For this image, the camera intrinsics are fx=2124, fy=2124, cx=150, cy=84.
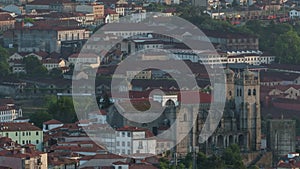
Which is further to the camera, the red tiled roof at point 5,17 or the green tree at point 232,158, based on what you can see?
the red tiled roof at point 5,17

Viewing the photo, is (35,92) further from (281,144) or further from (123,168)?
(123,168)

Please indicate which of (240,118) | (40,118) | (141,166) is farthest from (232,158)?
(40,118)

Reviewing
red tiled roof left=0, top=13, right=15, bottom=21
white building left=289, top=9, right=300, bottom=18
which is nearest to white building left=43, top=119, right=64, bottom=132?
red tiled roof left=0, top=13, right=15, bottom=21

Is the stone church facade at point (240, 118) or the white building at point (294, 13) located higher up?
the stone church facade at point (240, 118)

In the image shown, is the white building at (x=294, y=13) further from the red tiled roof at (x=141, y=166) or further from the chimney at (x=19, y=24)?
the red tiled roof at (x=141, y=166)

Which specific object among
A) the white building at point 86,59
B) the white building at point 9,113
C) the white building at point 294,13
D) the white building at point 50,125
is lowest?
the white building at point 294,13

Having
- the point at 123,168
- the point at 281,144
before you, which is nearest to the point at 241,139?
the point at 281,144

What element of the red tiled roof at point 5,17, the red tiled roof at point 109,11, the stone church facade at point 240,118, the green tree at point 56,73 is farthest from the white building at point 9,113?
the red tiled roof at point 109,11

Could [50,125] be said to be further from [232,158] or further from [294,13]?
[294,13]

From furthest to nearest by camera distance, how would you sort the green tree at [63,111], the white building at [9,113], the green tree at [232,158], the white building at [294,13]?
the white building at [294,13]
the white building at [9,113]
the green tree at [63,111]
the green tree at [232,158]
